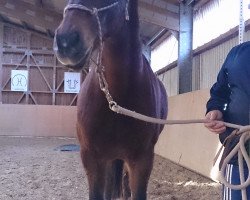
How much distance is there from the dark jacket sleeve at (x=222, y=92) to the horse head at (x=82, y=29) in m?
0.53

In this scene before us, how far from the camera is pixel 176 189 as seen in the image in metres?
3.97

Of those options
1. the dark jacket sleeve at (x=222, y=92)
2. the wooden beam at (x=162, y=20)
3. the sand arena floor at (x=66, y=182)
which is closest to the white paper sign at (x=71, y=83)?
the wooden beam at (x=162, y=20)

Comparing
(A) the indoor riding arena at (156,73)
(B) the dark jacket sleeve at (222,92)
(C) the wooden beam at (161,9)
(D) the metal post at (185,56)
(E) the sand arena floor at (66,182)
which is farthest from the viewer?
(C) the wooden beam at (161,9)

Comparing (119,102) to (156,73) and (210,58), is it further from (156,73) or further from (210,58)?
(156,73)

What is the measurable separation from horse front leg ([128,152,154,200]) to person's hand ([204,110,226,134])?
2.35ft

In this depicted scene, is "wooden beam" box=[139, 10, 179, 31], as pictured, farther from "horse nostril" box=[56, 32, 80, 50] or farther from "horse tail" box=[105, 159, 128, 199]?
"horse nostril" box=[56, 32, 80, 50]

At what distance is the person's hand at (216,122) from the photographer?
1.52m

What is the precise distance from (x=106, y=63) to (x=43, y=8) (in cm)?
1006

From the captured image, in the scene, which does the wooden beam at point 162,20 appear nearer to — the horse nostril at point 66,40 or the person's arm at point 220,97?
the person's arm at point 220,97

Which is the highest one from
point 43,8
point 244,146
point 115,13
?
point 43,8

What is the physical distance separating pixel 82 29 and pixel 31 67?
13.6 m

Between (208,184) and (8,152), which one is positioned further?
(8,152)

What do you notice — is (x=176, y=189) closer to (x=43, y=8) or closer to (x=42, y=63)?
(x=43, y=8)

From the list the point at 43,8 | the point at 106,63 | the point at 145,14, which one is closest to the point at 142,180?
the point at 106,63
